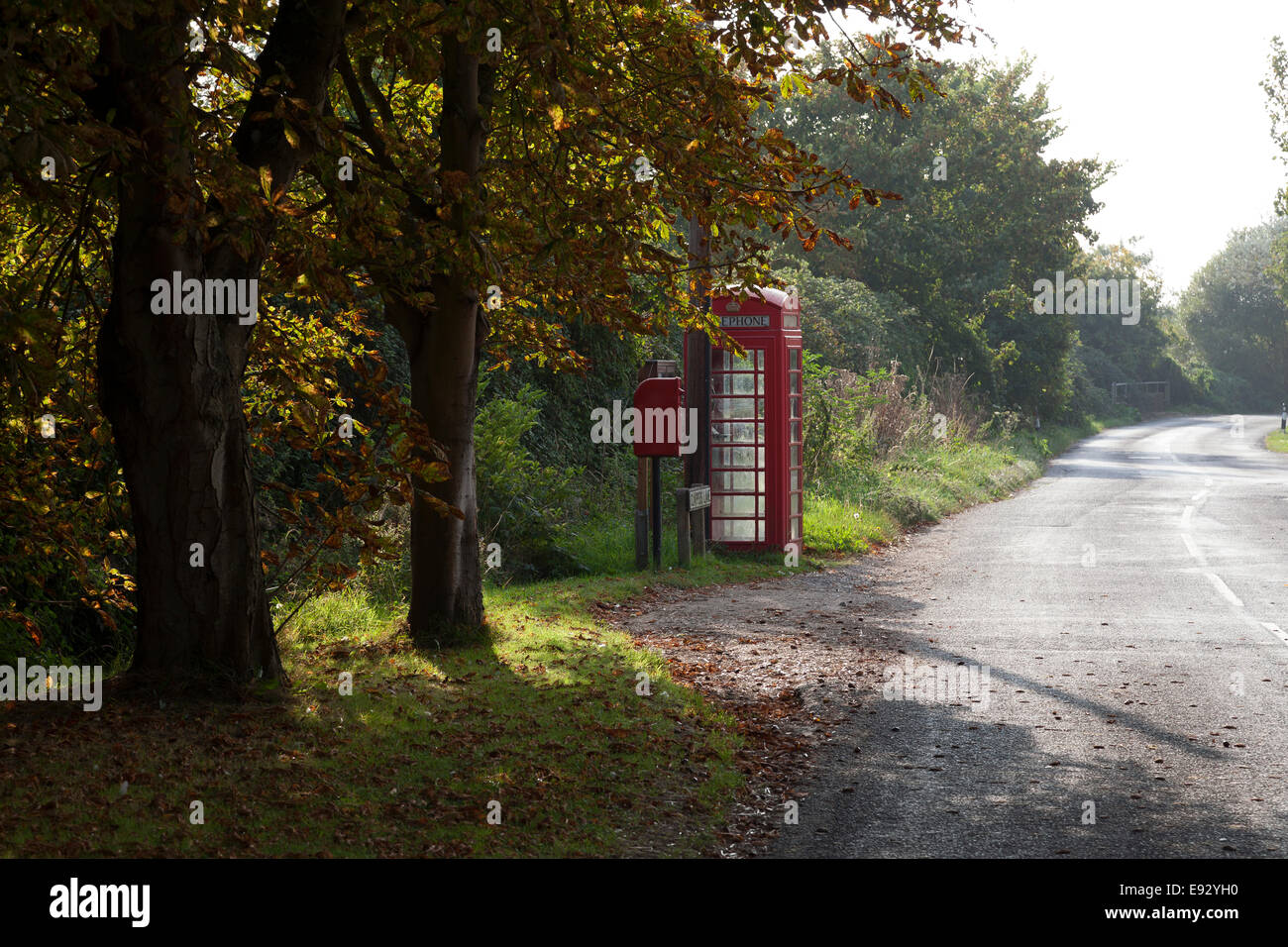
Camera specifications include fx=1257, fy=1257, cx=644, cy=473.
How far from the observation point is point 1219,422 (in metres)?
59.4

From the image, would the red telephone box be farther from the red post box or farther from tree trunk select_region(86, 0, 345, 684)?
tree trunk select_region(86, 0, 345, 684)

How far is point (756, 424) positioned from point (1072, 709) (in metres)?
7.43

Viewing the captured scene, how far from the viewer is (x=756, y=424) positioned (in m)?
15.1

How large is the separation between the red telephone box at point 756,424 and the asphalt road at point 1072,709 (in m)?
1.38

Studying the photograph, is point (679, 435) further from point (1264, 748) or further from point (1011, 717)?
point (1264, 748)

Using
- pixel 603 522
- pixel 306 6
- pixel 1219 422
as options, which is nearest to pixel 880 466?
pixel 603 522

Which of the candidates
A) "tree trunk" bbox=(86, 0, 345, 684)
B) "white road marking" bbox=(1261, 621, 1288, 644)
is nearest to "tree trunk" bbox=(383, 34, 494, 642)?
"tree trunk" bbox=(86, 0, 345, 684)

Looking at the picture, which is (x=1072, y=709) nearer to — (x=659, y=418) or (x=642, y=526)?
(x=659, y=418)

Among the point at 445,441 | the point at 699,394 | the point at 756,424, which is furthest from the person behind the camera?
the point at 756,424

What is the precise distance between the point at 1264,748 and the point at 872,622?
4698 millimetres

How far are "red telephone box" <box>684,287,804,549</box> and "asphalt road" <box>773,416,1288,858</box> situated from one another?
4.52ft

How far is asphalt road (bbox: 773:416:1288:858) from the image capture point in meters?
5.77

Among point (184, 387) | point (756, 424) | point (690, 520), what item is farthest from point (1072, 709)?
point (756, 424)

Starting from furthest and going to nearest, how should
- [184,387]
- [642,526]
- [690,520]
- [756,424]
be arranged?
[756,424], [690,520], [642,526], [184,387]
